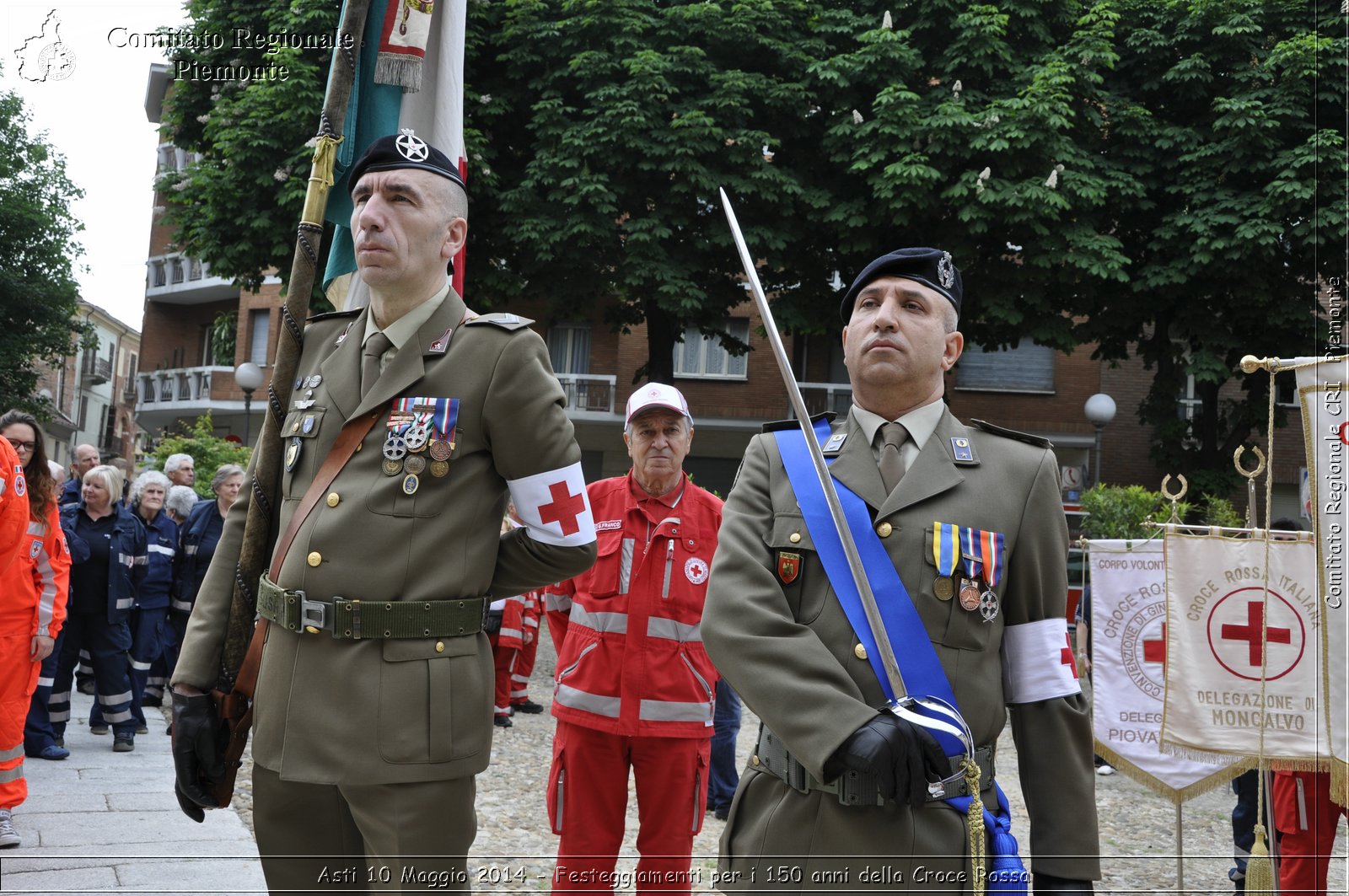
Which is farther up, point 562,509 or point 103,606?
point 562,509

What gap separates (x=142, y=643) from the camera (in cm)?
1008

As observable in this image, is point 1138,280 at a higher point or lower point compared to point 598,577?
higher

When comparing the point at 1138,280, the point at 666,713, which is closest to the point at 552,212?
the point at 1138,280

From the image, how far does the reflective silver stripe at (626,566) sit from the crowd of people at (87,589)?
3.38 meters

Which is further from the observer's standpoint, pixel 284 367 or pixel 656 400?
pixel 656 400

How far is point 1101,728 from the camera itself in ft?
23.5

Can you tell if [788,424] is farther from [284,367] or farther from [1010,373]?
[1010,373]

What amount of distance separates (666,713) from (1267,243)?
57.8 feet

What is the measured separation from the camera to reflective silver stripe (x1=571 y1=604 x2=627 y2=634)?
4984 mm

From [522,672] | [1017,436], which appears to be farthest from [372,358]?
[522,672]

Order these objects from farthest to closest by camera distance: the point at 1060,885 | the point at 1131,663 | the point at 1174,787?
the point at 1131,663 < the point at 1174,787 < the point at 1060,885

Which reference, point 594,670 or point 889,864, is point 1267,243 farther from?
point 889,864

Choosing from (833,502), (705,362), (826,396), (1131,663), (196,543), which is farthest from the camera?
(705,362)

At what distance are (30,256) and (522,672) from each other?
27030mm
